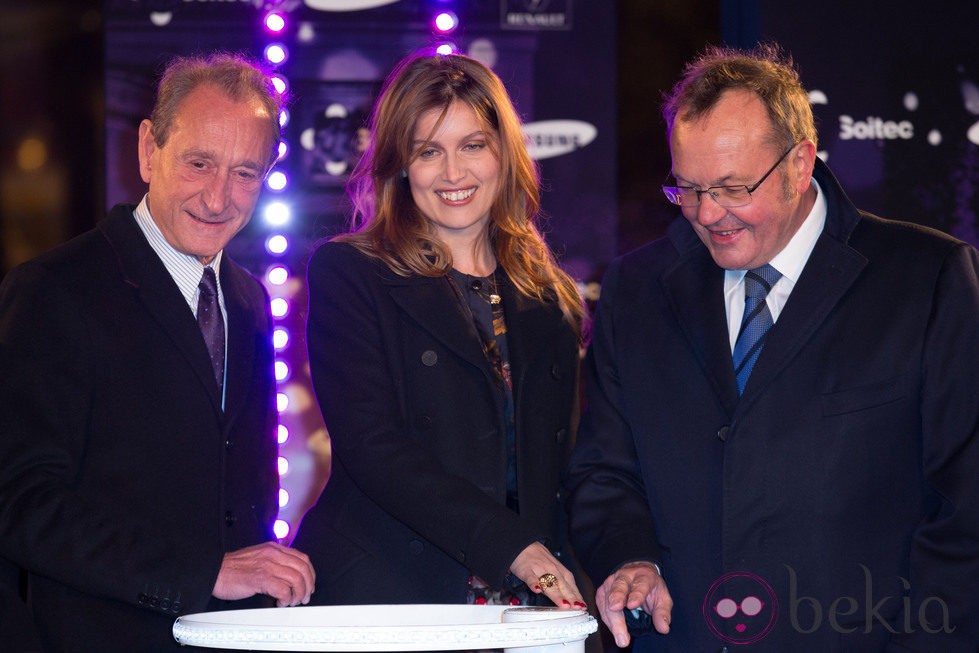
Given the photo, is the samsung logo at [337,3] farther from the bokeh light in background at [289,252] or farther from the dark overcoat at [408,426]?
the dark overcoat at [408,426]

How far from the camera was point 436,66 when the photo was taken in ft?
8.96

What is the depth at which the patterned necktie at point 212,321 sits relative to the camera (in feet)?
8.43

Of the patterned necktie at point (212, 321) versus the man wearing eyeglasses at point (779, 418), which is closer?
the man wearing eyeglasses at point (779, 418)

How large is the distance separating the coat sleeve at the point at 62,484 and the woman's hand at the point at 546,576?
547 millimetres

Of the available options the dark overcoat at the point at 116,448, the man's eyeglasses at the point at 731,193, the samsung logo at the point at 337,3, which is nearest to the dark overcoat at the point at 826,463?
the man's eyeglasses at the point at 731,193

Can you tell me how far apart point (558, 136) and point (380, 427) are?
219 cm

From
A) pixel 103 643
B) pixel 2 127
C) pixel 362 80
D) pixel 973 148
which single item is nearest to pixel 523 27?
pixel 362 80

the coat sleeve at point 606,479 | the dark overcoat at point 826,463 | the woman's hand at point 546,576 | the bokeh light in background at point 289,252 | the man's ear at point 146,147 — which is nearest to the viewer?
the woman's hand at point 546,576

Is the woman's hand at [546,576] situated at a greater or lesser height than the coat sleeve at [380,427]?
lesser

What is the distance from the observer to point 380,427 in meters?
2.49

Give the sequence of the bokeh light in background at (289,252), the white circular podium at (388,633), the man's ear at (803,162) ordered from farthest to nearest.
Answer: the bokeh light in background at (289,252), the man's ear at (803,162), the white circular podium at (388,633)

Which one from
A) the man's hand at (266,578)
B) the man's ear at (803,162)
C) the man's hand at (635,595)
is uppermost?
the man's ear at (803,162)

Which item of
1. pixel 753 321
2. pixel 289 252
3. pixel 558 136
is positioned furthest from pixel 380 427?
pixel 558 136

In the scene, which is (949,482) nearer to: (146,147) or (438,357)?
(438,357)
